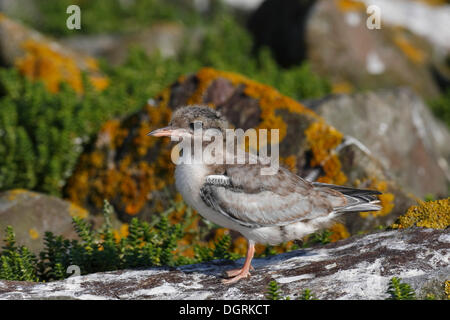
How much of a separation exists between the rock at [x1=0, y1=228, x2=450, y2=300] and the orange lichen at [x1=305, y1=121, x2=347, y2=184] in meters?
1.84

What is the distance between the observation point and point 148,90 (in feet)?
37.3

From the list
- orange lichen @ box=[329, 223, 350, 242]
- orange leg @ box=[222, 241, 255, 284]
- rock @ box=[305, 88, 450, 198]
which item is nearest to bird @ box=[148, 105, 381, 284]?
orange leg @ box=[222, 241, 255, 284]

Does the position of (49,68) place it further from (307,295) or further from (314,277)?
(307,295)

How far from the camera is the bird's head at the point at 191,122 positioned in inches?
232

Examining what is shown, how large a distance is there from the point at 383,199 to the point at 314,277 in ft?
8.86

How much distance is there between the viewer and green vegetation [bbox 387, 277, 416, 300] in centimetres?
458

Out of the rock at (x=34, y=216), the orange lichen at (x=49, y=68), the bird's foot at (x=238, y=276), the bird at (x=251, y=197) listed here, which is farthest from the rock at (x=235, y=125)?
the orange lichen at (x=49, y=68)

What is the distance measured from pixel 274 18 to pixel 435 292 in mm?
11391

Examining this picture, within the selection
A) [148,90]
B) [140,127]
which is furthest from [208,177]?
[148,90]

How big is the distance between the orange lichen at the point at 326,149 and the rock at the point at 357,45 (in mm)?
5977

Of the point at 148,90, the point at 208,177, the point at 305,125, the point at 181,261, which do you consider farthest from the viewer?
the point at 148,90
